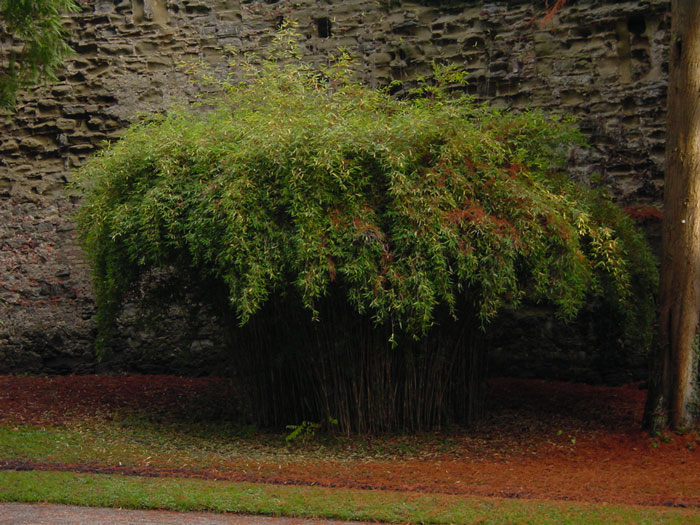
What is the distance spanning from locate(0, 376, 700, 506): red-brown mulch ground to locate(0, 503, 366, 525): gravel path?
85cm

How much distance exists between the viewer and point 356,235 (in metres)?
5.78

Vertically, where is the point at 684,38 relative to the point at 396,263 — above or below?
above

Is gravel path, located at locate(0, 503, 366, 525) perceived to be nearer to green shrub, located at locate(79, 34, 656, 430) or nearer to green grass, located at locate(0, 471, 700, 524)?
green grass, located at locate(0, 471, 700, 524)

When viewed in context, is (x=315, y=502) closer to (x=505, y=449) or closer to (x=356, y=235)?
(x=356, y=235)

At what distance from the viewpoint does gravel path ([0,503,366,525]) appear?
423 centimetres

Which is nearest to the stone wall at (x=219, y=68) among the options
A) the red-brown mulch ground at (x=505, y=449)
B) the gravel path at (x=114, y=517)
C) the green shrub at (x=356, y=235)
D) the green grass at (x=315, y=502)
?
the red-brown mulch ground at (x=505, y=449)

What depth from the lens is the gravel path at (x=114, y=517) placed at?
13.9 ft

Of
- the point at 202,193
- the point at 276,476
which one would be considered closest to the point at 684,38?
the point at 202,193

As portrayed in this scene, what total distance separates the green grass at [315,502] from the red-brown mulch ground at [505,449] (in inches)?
11.1

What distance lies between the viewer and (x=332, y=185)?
6.01 m

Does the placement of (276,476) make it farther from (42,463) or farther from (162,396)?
(162,396)

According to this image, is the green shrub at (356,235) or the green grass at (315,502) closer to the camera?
the green grass at (315,502)

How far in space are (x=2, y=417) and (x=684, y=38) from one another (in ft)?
24.3

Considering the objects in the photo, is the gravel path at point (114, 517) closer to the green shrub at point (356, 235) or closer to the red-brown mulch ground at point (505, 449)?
the red-brown mulch ground at point (505, 449)
